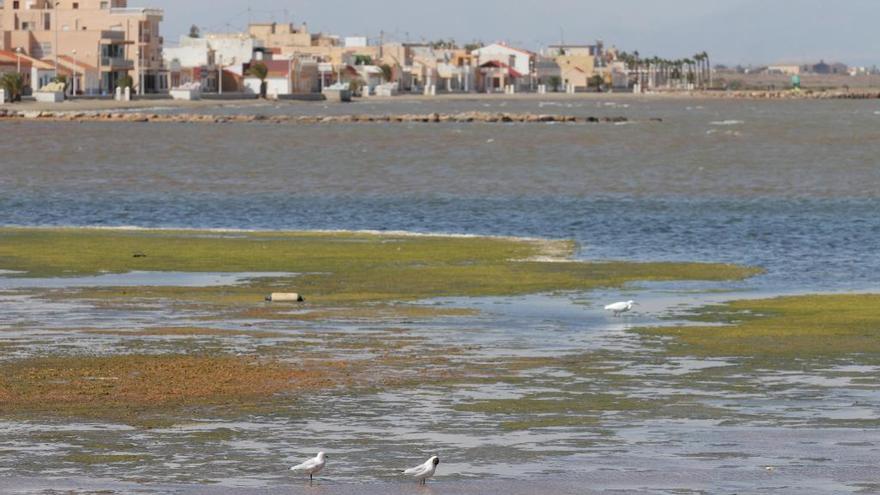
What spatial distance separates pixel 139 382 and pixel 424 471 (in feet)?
24.3

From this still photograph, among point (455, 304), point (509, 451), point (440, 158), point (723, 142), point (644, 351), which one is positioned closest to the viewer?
point (509, 451)

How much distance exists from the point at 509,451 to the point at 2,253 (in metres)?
25.3

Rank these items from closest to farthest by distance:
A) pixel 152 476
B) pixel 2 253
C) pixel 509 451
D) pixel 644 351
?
pixel 152 476 < pixel 509 451 < pixel 644 351 < pixel 2 253

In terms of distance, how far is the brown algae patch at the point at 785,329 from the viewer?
91.2ft

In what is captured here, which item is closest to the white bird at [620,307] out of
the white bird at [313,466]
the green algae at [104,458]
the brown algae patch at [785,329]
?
the brown algae patch at [785,329]

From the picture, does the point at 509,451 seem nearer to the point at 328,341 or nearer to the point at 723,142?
the point at 328,341

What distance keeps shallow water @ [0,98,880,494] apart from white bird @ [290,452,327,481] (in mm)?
180

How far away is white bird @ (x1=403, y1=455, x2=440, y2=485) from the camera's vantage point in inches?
702

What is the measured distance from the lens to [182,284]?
36719 millimetres

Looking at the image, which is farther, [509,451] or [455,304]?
[455,304]

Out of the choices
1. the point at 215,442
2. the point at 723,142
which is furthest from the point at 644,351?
the point at 723,142

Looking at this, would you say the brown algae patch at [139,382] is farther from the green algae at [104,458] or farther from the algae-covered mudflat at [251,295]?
the green algae at [104,458]

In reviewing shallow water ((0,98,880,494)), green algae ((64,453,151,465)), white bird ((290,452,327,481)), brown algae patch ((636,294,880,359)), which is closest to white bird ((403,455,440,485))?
shallow water ((0,98,880,494))

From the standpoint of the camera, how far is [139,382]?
24469mm
